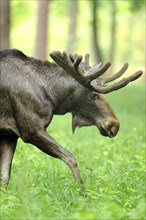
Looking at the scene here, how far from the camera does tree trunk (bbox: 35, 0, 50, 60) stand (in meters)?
28.2

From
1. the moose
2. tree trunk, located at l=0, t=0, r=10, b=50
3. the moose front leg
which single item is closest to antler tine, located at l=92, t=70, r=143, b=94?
the moose

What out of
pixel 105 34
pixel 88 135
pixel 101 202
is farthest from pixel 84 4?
pixel 101 202

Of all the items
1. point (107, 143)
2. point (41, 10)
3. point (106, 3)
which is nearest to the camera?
point (107, 143)

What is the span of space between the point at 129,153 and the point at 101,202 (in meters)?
5.14

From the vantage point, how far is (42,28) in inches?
1138

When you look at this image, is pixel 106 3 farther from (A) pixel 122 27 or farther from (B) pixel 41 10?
(A) pixel 122 27

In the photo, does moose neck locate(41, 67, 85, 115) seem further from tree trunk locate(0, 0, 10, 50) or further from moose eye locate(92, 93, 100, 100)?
tree trunk locate(0, 0, 10, 50)

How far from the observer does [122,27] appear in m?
75.3

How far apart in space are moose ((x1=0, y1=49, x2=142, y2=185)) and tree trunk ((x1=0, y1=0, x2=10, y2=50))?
1320 cm

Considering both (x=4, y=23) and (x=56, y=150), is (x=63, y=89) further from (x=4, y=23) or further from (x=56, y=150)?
(x=4, y=23)

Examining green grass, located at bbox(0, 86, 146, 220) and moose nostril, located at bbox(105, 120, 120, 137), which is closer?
green grass, located at bbox(0, 86, 146, 220)

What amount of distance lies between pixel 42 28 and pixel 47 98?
67.9 ft

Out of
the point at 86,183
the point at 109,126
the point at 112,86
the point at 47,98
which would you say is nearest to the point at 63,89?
the point at 47,98

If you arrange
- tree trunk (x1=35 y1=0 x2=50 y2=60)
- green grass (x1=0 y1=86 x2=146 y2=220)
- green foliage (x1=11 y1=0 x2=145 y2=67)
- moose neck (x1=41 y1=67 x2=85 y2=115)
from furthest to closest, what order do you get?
green foliage (x1=11 y1=0 x2=145 y2=67) → tree trunk (x1=35 y1=0 x2=50 y2=60) → moose neck (x1=41 y1=67 x2=85 y2=115) → green grass (x1=0 y1=86 x2=146 y2=220)
